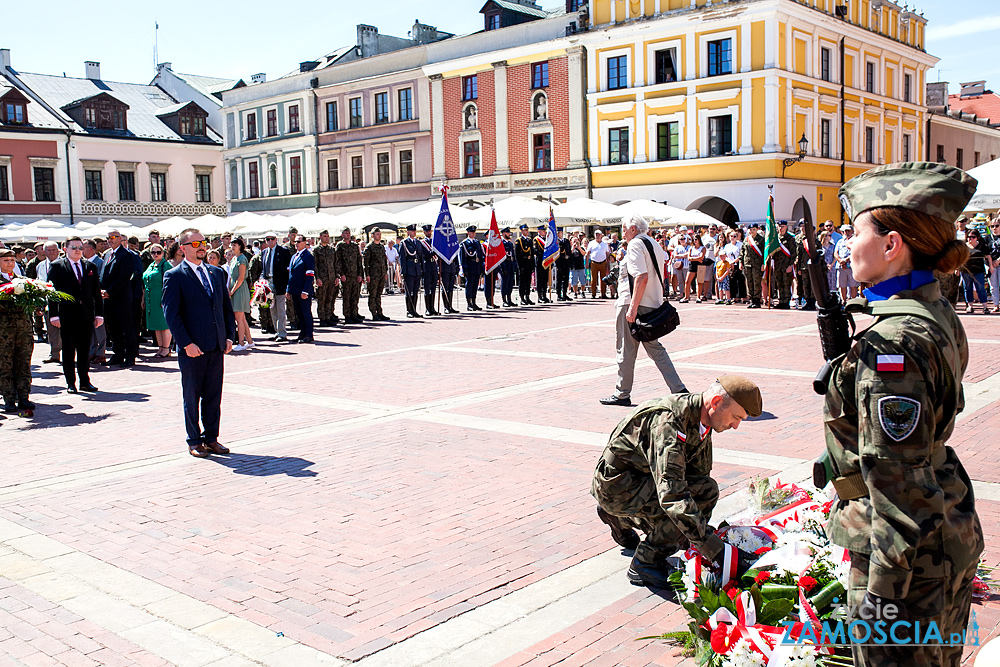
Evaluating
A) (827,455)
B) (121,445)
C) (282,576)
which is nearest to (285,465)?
(121,445)

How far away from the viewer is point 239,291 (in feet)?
54.0

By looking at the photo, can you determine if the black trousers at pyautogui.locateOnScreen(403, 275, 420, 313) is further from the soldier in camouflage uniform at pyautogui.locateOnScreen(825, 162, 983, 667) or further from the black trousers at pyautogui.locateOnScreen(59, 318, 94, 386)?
the soldier in camouflage uniform at pyautogui.locateOnScreen(825, 162, 983, 667)

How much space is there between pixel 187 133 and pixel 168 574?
55632mm

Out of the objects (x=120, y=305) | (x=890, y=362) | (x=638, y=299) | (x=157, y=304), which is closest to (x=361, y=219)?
(x=157, y=304)

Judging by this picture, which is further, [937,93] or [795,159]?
[937,93]

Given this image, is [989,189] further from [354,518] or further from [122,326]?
[354,518]

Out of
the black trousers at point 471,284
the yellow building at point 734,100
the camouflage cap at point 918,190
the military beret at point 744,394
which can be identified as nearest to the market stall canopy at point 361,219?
the black trousers at point 471,284

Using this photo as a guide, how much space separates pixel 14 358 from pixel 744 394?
350 inches

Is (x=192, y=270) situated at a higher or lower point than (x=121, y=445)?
higher

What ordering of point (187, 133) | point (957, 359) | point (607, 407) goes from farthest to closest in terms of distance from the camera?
point (187, 133)
point (607, 407)
point (957, 359)

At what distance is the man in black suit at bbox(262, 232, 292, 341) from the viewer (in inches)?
663

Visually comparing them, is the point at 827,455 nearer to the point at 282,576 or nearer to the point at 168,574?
the point at 282,576

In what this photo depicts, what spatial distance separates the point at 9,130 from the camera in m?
46.4

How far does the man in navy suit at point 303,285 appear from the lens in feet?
53.9
